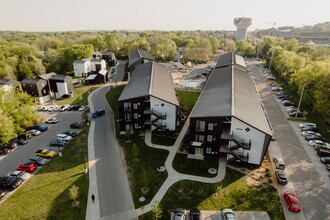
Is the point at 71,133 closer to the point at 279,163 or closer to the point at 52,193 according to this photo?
the point at 52,193

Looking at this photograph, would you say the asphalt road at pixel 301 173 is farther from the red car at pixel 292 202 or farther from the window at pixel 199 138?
the window at pixel 199 138

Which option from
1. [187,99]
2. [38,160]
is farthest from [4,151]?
[187,99]

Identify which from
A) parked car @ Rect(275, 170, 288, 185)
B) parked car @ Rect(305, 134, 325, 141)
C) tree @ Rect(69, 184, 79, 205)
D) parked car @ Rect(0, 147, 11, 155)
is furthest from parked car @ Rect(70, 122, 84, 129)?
parked car @ Rect(305, 134, 325, 141)

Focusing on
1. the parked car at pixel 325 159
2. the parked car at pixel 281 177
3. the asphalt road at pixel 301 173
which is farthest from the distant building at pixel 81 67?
the parked car at pixel 325 159

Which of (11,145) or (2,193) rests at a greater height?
(11,145)

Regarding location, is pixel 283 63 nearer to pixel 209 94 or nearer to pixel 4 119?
pixel 209 94

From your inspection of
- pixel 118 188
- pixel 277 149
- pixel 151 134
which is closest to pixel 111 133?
pixel 151 134
